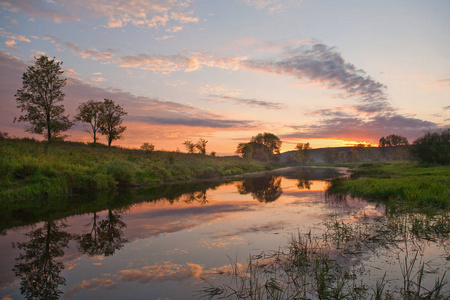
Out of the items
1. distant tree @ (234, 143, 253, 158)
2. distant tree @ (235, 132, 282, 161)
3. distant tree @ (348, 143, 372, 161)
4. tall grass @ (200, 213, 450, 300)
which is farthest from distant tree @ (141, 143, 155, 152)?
distant tree @ (348, 143, 372, 161)

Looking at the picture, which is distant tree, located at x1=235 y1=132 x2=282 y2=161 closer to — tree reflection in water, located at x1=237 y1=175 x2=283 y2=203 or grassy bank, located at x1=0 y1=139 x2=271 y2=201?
tree reflection in water, located at x1=237 y1=175 x2=283 y2=203

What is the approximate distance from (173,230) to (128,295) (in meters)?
5.20

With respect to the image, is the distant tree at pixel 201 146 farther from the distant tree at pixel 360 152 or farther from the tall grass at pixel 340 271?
the distant tree at pixel 360 152

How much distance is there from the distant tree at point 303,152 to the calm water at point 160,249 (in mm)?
151142

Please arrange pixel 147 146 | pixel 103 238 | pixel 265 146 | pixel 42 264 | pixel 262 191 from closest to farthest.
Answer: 1. pixel 42 264
2. pixel 103 238
3. pixel 262 191
4. pixel 147 146
5. pixel 265 146

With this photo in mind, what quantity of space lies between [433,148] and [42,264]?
161ft

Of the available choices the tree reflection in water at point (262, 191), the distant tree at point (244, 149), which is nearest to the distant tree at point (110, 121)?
the tree reflection in water at point (262, 191)

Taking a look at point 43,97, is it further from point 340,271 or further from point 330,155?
point 330,155

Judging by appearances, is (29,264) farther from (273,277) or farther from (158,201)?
(158,201)

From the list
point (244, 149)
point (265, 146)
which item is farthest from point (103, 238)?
point (265, 146)

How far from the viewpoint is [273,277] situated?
6227mm

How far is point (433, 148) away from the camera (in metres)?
39.2

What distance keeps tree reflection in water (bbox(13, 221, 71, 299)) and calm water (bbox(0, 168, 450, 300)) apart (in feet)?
0.07

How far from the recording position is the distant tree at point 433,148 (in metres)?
38.1
